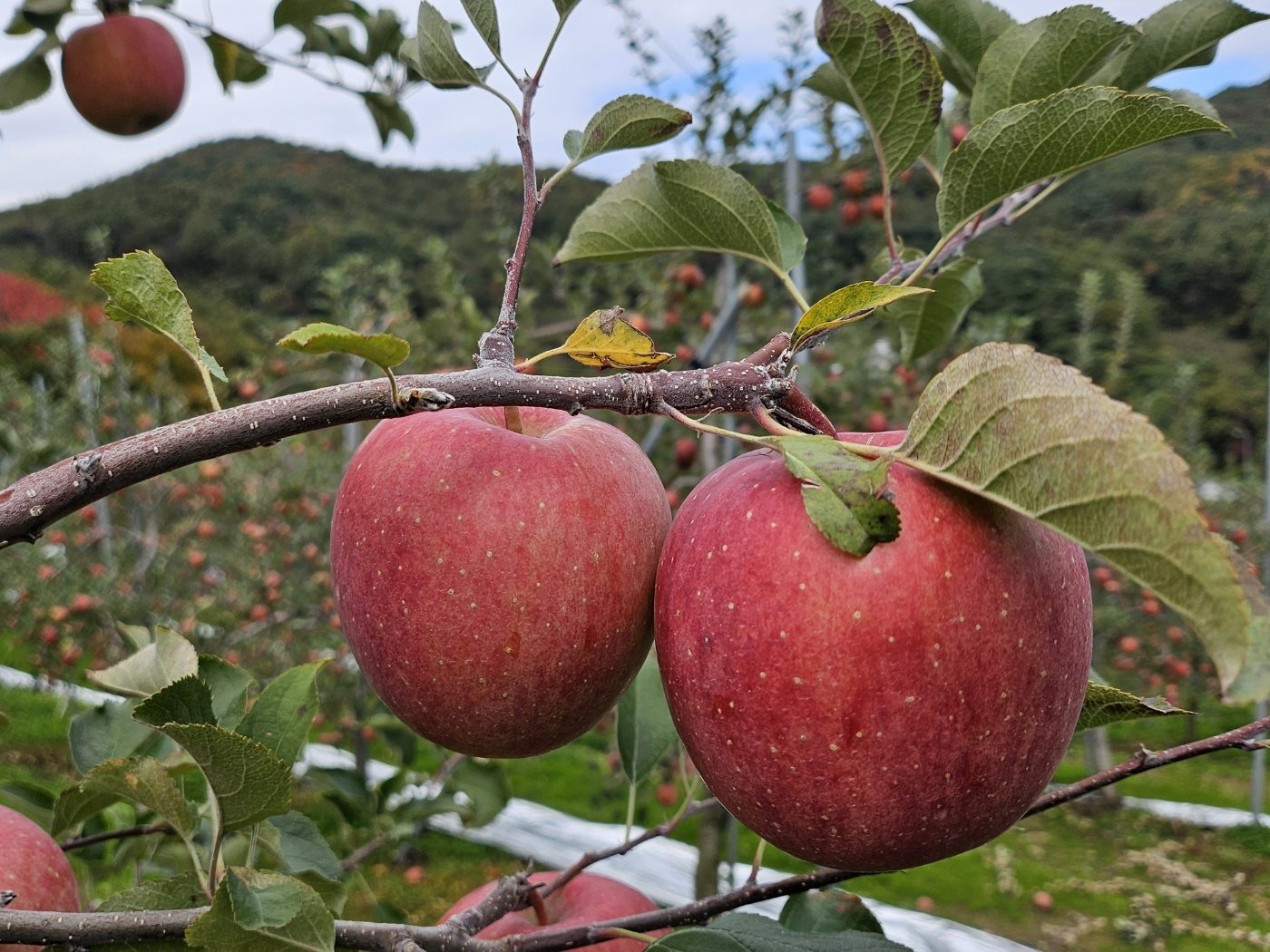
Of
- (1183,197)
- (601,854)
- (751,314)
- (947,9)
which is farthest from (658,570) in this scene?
(1183,197)

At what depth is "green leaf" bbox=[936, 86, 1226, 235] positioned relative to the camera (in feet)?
1.72

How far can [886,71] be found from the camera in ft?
2.24

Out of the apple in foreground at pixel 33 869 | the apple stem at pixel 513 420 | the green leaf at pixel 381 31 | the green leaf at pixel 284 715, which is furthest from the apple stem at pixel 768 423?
the green leaf at pixel 381 31

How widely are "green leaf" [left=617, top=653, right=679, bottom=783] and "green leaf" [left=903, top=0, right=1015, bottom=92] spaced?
1.91 ft

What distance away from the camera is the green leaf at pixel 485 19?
649mm

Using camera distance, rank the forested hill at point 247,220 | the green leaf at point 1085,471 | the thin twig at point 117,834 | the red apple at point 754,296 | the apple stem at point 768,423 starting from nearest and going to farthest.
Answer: the green leaf at point 1085,471
the apple stem at point 768,423
the thin twig at point 117,834
the red apple at point 754,296
the forested hill at point 247,220

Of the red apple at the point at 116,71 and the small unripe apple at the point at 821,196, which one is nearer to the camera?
the red apple at the point at 116,71

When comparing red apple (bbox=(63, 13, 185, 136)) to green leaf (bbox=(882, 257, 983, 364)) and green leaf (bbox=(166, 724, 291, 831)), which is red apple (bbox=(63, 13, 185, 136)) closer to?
green leaf (bbox=(882, 257, 983, 364))

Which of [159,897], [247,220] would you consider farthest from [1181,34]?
[247,220]

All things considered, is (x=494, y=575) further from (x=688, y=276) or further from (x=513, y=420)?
(x=688, y=276)

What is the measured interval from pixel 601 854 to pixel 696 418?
1.35 feet

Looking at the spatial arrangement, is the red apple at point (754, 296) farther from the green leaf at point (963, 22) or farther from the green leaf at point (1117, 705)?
the green leaf at point (1117, 705)

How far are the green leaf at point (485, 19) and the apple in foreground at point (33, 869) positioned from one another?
650mm

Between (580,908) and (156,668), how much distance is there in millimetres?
385
